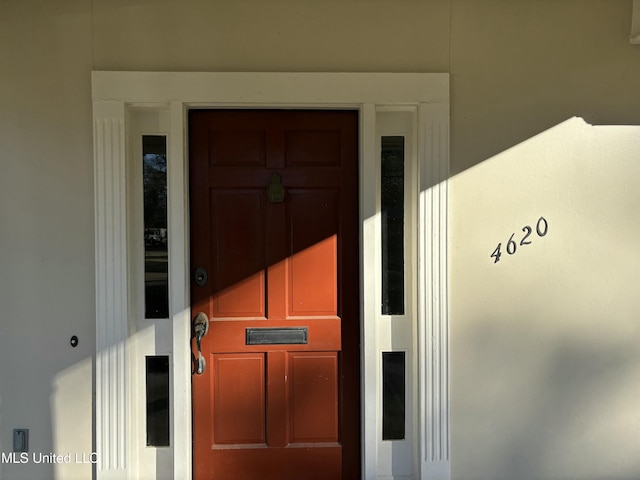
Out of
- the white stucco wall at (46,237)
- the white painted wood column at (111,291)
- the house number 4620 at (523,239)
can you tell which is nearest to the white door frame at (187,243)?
the white painted wood column at (111,291)

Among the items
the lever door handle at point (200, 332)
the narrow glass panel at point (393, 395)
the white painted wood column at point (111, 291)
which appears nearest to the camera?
the white painted wood column at point (111, 291)

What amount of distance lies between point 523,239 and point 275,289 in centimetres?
141

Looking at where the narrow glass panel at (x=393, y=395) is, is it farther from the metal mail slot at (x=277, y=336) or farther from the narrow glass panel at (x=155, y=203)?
the narrow glass panel at (x=155, y=203)

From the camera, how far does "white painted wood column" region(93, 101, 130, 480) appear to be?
104 inches

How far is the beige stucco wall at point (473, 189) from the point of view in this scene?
2.67m

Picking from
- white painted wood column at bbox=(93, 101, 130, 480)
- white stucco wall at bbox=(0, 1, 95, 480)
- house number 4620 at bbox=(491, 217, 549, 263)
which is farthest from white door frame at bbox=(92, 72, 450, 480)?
house number 4620 at bbox=(491, 217, 549, 263)

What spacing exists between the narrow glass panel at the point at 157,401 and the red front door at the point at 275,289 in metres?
0.17

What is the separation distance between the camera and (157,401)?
2.81 m

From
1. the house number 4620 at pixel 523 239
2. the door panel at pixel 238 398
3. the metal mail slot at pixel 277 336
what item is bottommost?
the door panel at pixel 238 398

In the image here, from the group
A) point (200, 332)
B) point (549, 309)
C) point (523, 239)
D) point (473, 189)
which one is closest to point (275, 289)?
point (200, 332)

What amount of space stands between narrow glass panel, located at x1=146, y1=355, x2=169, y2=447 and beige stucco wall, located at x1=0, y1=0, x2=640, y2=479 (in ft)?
1.02

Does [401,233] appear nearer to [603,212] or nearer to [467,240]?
[467,240]

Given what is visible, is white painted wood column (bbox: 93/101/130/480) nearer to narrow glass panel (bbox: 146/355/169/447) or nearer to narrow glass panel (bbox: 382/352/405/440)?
narrow glass panel (bbox: 146/355/169/447)

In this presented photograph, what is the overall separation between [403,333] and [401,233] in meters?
0.57
